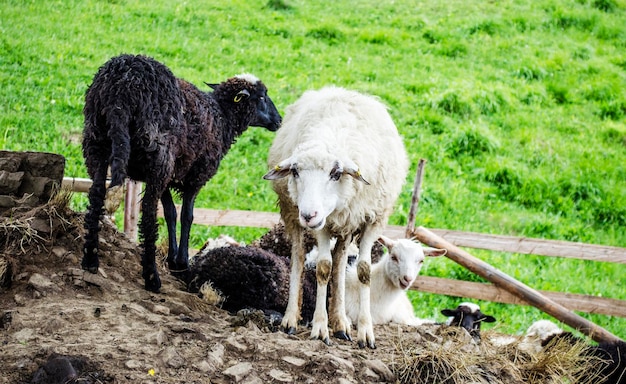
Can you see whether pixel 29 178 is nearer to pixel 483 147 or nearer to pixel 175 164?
pixel 175 164

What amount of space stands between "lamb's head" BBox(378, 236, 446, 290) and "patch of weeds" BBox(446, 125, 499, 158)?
23.4 feet

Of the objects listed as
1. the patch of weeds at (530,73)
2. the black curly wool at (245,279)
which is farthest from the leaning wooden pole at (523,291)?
the patch of weeds at (530,73)

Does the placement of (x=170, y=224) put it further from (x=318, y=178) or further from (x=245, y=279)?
(x=318, y=178)

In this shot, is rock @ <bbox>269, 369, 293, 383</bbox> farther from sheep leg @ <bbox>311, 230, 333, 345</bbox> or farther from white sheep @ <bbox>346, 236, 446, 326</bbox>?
white sheep @ <bbox>346, 236, 446, 326</bbox>

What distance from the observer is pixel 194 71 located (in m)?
15.5

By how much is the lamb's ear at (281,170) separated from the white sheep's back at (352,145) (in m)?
0.12

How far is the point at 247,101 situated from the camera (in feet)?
25.9

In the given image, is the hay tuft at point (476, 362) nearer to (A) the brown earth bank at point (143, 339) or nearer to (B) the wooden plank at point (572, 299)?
(A) the brown earth bank at point (143, 339)

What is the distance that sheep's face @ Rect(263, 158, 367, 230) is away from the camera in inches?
210

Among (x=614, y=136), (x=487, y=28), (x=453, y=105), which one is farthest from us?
(x=487, y=28)

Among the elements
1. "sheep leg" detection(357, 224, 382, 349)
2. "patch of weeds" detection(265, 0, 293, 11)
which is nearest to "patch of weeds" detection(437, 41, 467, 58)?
"patch of weeds" detection(265, 0, 293, 11)

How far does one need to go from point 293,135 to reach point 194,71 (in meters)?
9.56

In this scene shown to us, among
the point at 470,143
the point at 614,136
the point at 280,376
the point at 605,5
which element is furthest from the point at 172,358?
the point at 605,5

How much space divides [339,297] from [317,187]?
1.18 m
